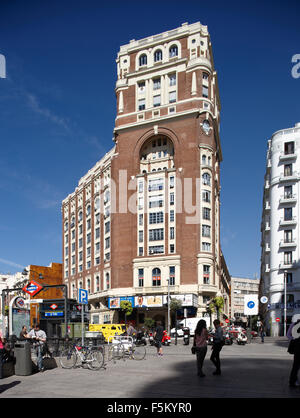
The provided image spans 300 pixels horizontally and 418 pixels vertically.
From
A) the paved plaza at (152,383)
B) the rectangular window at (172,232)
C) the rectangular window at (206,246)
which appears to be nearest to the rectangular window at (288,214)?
the rectangular window at (206,246)

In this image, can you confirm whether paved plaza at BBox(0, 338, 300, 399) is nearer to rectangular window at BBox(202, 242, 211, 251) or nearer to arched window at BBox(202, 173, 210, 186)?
rectangular window at BBox(202, 242, 211, 251)

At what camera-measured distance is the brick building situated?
59.2m

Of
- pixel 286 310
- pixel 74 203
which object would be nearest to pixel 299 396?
pixel 286 310

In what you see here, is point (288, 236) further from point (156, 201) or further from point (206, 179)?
point (156, 201)

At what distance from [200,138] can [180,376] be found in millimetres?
52433

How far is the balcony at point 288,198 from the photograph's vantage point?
57.2 meters

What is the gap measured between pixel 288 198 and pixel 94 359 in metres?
48.8

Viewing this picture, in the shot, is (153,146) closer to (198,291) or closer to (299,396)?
(198,291)

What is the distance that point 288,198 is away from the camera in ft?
190

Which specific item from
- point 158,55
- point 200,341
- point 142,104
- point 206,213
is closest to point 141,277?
point 206,213

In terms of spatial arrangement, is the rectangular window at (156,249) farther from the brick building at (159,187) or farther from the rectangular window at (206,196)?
the rectangular window at (206,196)

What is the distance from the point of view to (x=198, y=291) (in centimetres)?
5709

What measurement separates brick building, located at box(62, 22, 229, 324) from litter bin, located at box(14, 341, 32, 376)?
43673 mm

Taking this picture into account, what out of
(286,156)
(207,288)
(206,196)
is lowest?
(207,288)
